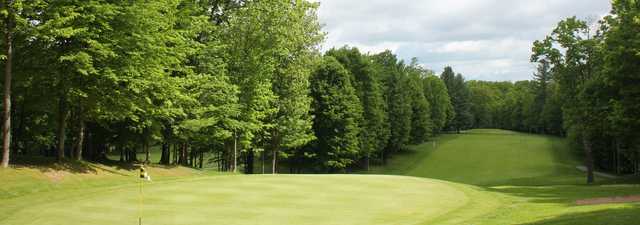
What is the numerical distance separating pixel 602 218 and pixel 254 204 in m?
12.2

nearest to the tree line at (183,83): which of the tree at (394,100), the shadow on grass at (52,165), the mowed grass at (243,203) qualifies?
the shadow on grass at (52,165)

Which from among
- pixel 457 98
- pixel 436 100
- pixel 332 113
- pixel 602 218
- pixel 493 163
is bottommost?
pixel 493 163

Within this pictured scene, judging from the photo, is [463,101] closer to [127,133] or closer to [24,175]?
[127,133]

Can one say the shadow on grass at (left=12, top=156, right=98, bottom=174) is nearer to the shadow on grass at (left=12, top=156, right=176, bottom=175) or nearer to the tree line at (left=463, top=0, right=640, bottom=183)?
the shadow on grass at (left=12, top=156, right=176, bottom=175)

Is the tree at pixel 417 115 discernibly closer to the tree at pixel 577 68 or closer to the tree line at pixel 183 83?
the tree line at pixel 183 83

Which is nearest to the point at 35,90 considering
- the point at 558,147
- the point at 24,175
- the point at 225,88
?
the point at 24,175

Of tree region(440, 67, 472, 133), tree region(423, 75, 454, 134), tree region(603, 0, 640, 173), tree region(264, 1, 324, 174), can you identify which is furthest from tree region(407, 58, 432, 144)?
tree region(603, 0, 640, 173)

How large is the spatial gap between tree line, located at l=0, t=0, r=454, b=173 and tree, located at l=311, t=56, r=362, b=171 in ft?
0.43

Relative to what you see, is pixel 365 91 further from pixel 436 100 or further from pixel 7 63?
pixel 7 63

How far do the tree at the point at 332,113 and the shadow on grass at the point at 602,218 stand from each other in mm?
44697

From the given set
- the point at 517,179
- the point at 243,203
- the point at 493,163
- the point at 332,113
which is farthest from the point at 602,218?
the point at 493,163

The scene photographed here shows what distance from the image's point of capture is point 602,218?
1773cm

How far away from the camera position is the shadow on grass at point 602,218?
16922mm

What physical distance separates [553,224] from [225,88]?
94.2 ft
